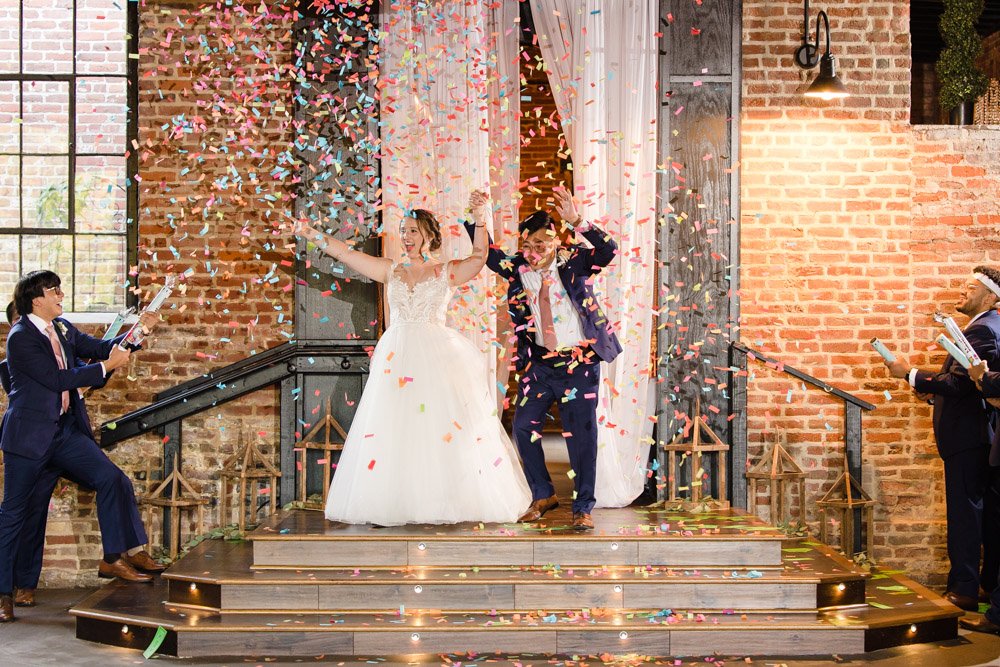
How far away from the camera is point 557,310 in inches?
216

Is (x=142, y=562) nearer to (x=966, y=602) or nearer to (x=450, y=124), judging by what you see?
(x=450, y=124)

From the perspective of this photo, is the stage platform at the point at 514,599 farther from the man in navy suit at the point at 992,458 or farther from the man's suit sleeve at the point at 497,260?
the man's suit sleeve at the point at 497,260

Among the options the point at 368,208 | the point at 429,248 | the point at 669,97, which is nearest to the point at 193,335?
the point at 368,208

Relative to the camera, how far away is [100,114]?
6707 mm

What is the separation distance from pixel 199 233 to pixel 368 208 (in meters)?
1.04

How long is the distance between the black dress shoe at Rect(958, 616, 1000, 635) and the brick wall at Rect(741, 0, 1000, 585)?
1.10 m

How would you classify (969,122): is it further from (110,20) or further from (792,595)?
(110,20)

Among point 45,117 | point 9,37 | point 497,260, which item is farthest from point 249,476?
point 9,37

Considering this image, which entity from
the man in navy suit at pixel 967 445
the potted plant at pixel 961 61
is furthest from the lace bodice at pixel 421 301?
the potted plant at pixel 961 61

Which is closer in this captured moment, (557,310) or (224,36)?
(557,310)

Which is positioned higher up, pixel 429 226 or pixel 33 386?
pixel 429 226

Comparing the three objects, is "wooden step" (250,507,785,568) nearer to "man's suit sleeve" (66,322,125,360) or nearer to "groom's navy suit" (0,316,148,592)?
"groom's navy suit" (0,316,148,592)

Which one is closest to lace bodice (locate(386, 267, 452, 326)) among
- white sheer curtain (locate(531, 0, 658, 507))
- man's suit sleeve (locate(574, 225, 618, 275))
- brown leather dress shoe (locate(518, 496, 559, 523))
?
man's suit sleeve (locate(574, 225, 618, 275))

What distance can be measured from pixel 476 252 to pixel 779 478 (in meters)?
2.25
